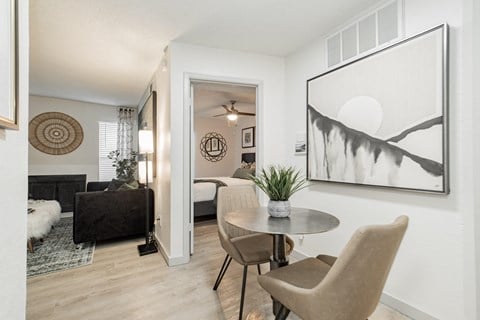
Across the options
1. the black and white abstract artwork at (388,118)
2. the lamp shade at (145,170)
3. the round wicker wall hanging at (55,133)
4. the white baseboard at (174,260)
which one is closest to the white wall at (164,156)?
the white baseboard at (174,260)

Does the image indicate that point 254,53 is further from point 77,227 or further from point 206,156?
point 206,156

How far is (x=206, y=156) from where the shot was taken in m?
7.05

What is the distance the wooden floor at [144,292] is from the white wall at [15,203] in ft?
3.49

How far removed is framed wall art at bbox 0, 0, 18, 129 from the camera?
0.76 m

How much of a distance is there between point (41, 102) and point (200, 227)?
4.09 m

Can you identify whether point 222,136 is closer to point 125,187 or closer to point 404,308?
point 125,187

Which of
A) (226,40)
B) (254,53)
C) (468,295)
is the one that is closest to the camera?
(468,295)

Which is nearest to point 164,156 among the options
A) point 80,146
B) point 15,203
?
point 15,203

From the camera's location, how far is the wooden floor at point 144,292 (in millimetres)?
1808

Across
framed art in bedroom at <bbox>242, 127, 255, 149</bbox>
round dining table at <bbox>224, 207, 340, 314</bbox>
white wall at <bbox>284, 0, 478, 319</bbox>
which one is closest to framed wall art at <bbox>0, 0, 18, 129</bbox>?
round dining table at <bbox>224, 207, 340, 314</bbox>

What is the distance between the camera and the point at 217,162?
23.6 ft

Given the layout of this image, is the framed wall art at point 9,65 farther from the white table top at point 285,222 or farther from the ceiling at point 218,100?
the ceiling at point 218,100

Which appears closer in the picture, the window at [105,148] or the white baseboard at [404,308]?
the white baseboard at [404,308]

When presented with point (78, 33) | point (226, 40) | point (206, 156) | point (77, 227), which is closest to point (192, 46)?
point (226, 40)
